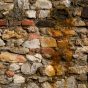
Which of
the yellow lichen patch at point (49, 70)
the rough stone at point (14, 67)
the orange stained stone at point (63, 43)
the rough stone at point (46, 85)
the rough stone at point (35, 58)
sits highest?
the orange stained stone at point (63, 43)

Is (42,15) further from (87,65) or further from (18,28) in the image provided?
(87,65)

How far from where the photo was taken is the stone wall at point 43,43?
336 centimetres

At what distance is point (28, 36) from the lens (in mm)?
3400

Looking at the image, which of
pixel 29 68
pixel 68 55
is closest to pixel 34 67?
pixel 29 68

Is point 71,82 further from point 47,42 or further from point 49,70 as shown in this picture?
point 47,42

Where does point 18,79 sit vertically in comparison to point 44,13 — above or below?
below

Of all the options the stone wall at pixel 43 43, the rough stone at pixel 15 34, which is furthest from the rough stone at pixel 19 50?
the rough stone at pixel 15 34

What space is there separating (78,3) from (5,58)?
1081 mm

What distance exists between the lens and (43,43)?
3.43 metres

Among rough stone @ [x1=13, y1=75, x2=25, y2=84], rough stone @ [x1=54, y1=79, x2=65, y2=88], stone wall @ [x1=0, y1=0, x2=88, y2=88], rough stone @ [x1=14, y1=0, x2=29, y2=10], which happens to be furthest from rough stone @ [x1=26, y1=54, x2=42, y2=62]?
rough stone @ [x1=14, y1=0, x2=29, y2=10]

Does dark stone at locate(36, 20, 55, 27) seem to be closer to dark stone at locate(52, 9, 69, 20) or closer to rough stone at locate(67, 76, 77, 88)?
dark stone at locate(52, 9, 69, 20)

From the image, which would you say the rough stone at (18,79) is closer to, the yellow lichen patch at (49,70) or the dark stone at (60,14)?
the yellow lichen patch at (49,70)

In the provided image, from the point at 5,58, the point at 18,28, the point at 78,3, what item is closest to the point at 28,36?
the point at 18,28

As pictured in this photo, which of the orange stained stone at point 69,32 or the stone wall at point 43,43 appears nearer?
the stone wall at point 43,43
